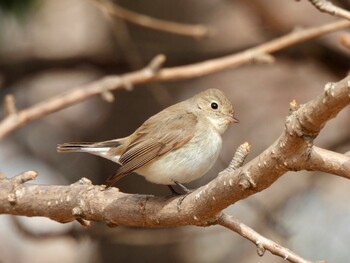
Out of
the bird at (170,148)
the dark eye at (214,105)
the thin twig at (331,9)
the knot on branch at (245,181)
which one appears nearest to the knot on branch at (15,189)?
the bird at (170,148)

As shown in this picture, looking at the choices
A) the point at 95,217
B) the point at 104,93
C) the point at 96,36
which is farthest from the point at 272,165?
the point at 96,36

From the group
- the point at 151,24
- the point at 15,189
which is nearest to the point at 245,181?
the point at 15,189

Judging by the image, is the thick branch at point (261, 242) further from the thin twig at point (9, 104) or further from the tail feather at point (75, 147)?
the thin twig at point (9, 104)

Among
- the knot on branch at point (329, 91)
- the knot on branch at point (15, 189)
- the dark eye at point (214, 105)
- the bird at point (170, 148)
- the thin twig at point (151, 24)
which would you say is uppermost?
the thin twig at point (151, 24)

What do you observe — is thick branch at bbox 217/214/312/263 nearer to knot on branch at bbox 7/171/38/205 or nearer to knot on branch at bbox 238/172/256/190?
knot on branch at bbox 238/172/256/190

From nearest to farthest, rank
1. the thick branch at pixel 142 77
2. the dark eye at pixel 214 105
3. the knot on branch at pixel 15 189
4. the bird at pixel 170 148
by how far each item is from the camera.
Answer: the knot on branch at pixel 15 189, the bird at pixel 170 148, the dark eye at pixel 214 105, the thick branch at pixel 142 77

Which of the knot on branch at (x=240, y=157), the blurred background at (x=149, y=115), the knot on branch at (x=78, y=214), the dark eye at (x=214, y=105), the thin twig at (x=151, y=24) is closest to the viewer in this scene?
the knot on branch at (x=240, y=157)

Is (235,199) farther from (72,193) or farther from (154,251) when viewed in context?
(154,251)

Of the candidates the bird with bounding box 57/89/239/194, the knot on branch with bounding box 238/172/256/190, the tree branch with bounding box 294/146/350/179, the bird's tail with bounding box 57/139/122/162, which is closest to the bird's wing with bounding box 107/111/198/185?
the bird with bounding box 57/89/239/194
